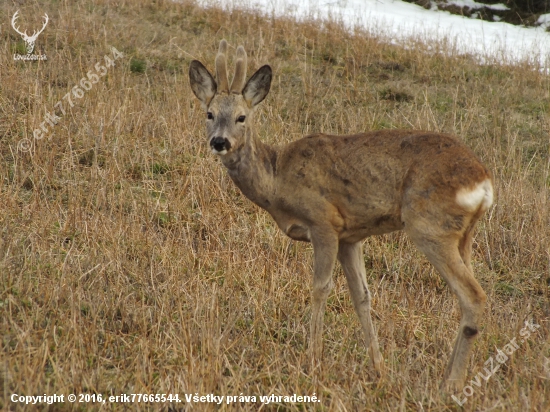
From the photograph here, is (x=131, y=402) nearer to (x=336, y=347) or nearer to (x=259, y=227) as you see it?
(x=336, y=347)

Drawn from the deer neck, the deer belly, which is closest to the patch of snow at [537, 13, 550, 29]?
the deer neck

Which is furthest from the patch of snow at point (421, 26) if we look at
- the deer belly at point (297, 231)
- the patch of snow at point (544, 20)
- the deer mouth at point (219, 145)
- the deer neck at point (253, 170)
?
the deer mouth at point (219, 145)

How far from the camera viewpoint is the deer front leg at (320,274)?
4.65 metres

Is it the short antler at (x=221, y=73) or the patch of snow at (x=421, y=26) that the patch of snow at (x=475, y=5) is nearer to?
the patch of snow at (x=421, y=26)

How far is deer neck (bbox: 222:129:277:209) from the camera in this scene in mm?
4887

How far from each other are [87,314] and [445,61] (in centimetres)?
832

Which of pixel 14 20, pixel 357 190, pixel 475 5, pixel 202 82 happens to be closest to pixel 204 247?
pixel 202 82

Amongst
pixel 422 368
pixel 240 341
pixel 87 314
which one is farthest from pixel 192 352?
pixel 422 368

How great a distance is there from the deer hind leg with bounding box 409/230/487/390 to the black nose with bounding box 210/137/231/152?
1.33 m

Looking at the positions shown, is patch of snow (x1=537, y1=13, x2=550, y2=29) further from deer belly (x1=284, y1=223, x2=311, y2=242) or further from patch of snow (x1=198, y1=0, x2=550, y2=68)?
A: deer belly (x1=284, y1=223, x2=311, y2=242)

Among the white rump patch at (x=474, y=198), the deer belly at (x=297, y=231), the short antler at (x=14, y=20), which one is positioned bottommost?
the deer belly at (x=297, y=231)

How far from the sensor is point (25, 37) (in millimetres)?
9727

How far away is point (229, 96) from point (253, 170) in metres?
0.56

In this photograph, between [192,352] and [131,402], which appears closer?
[131,402]
